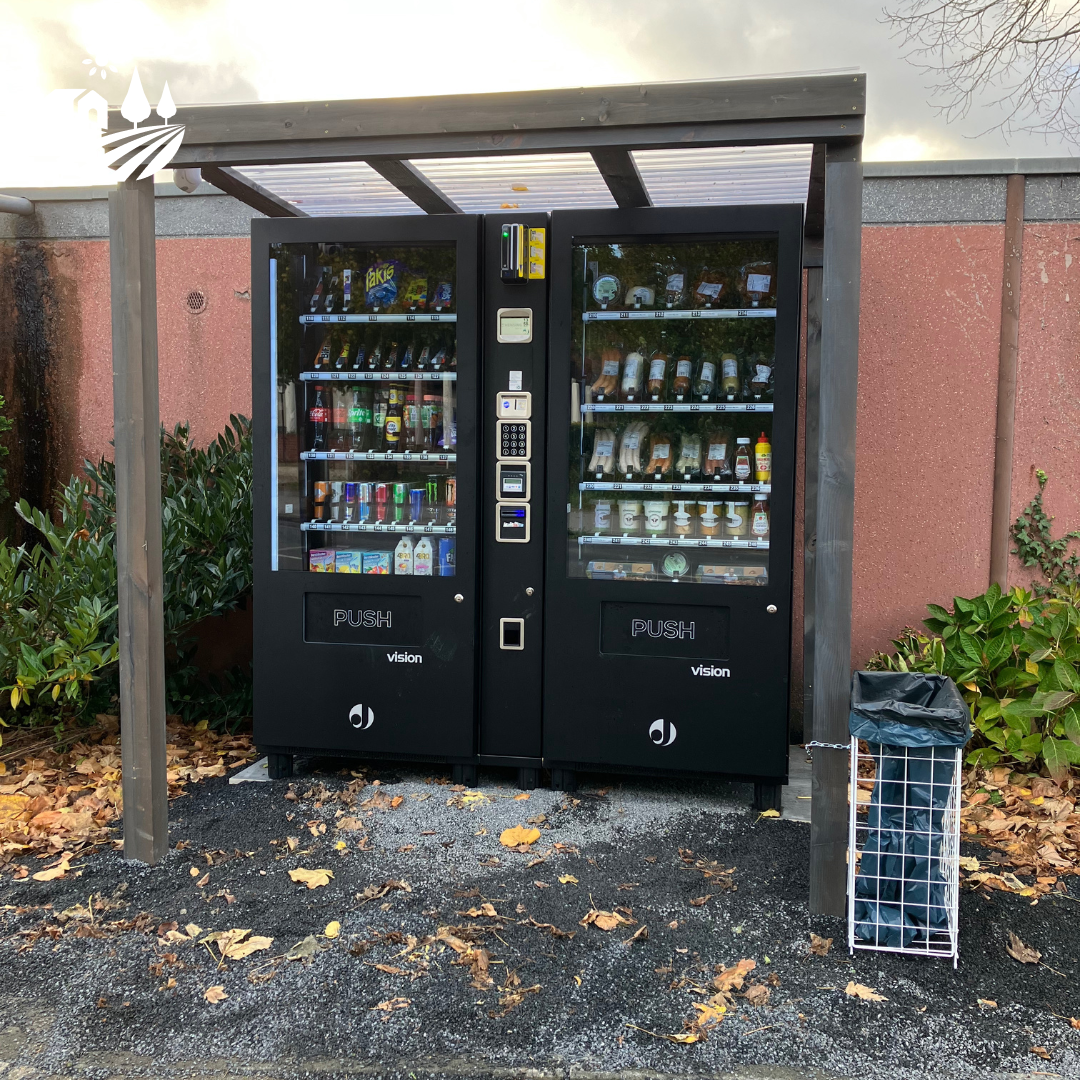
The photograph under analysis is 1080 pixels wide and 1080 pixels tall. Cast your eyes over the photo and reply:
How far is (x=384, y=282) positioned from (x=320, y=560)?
1324 mm

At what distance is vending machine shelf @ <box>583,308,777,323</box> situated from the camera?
3963 mm

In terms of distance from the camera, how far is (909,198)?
4.93 metres

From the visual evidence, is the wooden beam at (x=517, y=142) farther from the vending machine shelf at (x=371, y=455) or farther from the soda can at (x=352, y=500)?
the soda can at (x=352, y=500)

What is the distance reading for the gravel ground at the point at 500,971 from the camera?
2.48m

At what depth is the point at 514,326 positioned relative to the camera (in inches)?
161

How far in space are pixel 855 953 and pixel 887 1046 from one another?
464mm

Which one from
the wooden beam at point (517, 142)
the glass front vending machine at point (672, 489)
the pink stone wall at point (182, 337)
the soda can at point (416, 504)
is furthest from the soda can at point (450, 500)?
the pink stone wall at point (182, 337)

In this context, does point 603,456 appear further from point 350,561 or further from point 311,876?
point 311,876

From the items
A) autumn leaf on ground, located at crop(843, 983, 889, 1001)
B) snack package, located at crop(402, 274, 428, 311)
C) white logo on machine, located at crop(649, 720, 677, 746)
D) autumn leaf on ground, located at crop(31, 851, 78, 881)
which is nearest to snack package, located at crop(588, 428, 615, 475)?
snack package, located at crop(402, 274, 428, 311)

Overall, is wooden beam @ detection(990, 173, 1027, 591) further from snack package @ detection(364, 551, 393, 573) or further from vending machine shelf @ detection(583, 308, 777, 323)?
snack package @ detection(364, 551, 393, 573)

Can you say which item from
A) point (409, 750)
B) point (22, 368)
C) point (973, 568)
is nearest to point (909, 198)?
point (973, 568)

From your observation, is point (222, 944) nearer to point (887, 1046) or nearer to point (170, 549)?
point (887, 1046)

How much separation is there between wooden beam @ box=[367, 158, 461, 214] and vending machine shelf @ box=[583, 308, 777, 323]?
2.80 feet

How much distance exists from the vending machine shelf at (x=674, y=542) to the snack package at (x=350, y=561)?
104 centimetres
